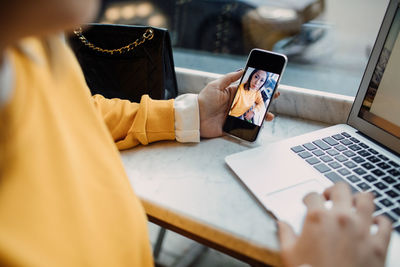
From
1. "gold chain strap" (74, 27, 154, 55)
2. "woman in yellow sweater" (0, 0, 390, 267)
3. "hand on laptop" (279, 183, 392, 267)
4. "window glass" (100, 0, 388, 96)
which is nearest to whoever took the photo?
"woman in yellow sweater" (0, 0, 390, 267)

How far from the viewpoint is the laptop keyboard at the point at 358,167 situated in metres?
0.51

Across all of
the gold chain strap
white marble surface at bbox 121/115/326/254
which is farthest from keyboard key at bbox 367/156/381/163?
the gold chain strap

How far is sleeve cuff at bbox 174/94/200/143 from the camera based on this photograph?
714mm

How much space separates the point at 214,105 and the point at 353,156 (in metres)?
0.32

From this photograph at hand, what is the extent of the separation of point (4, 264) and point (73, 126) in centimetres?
18

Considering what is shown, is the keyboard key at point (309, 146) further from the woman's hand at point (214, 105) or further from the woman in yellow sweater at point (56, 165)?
the woman in yellow sweater at point (56, 165)

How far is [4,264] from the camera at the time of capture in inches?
12.7

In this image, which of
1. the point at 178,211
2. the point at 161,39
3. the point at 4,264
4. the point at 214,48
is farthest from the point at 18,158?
the point at 214,48

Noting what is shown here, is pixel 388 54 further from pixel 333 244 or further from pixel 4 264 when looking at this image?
pixel 4 264

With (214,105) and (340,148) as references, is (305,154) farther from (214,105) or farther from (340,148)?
(214,105)

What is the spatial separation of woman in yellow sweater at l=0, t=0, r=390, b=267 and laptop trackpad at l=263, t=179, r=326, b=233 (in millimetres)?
38

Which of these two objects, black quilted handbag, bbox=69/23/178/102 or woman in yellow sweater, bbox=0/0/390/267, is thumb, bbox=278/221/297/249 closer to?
woman in yellow sweater, bbox=0/0/390/267

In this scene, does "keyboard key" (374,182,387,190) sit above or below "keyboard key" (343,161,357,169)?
above

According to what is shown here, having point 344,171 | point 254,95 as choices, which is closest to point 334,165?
point 344,171
